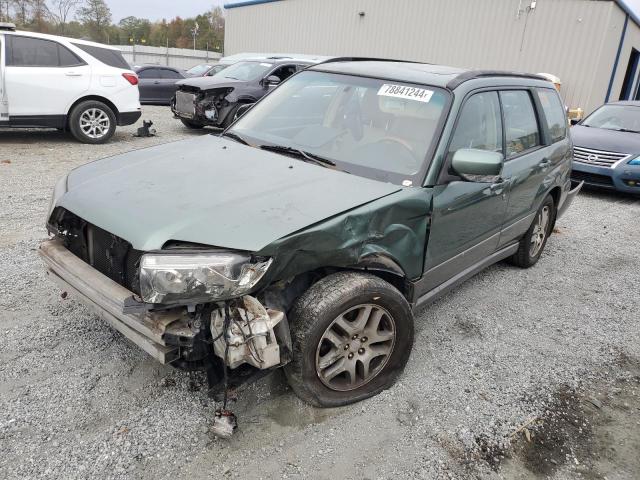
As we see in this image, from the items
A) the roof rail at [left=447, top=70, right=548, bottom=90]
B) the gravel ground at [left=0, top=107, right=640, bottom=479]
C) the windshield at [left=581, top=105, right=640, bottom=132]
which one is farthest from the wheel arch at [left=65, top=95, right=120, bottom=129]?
the windshield at [left=581, top=105, right=640, bottom=132]

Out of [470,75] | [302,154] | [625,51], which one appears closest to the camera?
[302,154]

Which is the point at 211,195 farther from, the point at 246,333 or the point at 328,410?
the point at 328,410

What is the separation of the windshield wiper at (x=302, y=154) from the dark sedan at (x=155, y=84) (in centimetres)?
1395

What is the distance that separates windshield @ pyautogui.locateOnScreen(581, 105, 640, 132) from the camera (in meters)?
9.01

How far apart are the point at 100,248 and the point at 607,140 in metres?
8.53

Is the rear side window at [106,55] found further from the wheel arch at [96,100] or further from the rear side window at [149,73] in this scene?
the rear side window at [149,73]

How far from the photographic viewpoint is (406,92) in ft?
10.8

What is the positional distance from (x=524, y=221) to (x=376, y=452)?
2.73 metres

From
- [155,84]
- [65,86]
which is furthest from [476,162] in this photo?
[155,84]

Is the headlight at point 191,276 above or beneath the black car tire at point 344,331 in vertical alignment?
above

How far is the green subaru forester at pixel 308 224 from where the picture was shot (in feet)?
7.30

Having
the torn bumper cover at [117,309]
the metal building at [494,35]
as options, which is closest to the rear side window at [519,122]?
the torn bumper cover at [117,309]

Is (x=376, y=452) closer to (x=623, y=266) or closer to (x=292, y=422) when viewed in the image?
(x=292, y=422)

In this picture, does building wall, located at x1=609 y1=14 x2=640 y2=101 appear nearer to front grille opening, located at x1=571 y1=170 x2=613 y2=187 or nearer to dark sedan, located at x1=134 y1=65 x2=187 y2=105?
front grille opening, located at x1=571 y1=170 x2=613 y2=187
